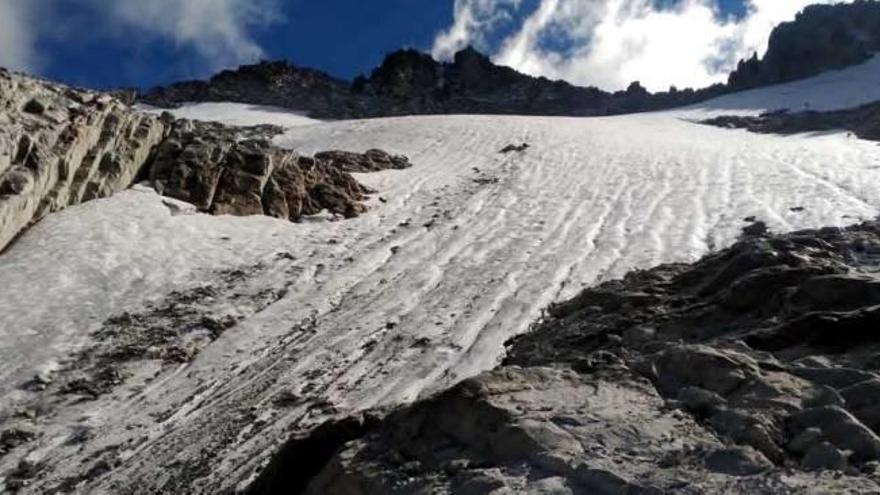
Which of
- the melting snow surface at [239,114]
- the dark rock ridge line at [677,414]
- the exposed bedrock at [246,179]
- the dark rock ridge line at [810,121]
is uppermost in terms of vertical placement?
the melting snow surface at [239,114]

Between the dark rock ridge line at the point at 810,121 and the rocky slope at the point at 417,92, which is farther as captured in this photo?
the rocky slope at the point at 417,92

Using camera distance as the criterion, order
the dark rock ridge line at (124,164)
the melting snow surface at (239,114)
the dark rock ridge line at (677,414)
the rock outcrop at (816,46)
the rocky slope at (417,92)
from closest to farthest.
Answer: the dark rock ridge line at (677,414) < the dark rock ridge line at (124,164) < the melting snow surface at (239,114) < the rocky slope at (417,92) < the rock outcrop at (816,46)

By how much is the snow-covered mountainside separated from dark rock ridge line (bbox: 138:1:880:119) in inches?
1342

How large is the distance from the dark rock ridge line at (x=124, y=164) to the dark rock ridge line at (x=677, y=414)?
42.5 ft

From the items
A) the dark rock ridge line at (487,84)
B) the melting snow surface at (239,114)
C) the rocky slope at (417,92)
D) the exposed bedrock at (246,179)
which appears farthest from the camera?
the dark rock ridge line at (487,84)

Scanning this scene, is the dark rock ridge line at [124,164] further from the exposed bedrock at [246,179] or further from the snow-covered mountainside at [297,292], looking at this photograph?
the snow-covered mountainside at [297,292]

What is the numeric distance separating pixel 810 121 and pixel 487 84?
32224 millimetres

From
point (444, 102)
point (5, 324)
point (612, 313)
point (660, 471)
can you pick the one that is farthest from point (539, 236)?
point (444, 102)

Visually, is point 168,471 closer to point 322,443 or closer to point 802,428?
point 322,443

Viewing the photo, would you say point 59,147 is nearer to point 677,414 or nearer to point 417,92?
point 677,414

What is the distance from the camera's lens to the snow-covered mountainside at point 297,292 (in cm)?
1052

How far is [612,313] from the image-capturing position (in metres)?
9.20

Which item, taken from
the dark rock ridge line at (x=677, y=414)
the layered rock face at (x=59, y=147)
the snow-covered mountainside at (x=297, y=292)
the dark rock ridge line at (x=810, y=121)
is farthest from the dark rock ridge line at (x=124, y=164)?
the dark rock ridge line at (x=810, y=121)

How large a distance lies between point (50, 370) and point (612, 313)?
8.28 metres
